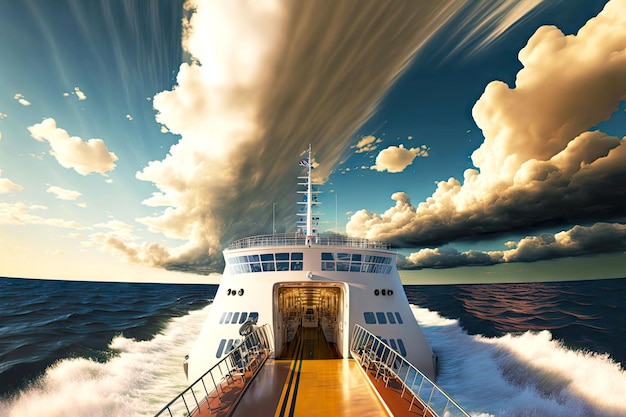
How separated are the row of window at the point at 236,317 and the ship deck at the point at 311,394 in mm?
2433

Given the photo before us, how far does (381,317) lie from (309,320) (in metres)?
20.9

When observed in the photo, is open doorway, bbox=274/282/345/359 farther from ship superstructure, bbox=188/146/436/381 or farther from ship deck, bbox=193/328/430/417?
ship deck, bbox=193/328/430/417

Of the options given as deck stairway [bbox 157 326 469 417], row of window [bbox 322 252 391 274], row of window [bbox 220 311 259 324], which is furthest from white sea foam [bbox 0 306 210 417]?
row of window [bbox 322 252 391 274]

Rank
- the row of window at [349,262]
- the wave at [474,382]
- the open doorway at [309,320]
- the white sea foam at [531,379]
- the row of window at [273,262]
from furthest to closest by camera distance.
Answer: the wave at [474,382]
the white sea foam at [531,379]
the open doorway at [309,320]
the row of window at [349,262]
the row of window at [273,262]

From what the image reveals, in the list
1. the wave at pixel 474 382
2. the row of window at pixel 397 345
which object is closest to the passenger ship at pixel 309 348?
the row of window at pixel 397 345

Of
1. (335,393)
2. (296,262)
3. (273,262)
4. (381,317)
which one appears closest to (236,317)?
(273,262)

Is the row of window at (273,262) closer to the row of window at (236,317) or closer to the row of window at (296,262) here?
the row of window at (296,262)

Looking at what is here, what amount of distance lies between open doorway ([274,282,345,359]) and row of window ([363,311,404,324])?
164cm

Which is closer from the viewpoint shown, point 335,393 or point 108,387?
point 335,393

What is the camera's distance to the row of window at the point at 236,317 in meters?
15.4

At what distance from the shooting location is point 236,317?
1564 centimetres

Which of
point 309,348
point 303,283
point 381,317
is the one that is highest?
point 303,283

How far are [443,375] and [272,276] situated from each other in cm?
1686

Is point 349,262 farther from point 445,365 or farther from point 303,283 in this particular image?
point 445,365
